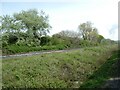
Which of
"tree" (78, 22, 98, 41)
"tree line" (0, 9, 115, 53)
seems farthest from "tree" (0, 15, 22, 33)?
"tree" (78, 22, 98, 41)

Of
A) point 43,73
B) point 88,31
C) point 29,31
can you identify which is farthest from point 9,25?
point 88,31

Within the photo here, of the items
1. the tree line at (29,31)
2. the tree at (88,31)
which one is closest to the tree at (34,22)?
the tree line at (29,31)

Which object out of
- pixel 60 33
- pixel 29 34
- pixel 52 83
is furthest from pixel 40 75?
pixel 60 33

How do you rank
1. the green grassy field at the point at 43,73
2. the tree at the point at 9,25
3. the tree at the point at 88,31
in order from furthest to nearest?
the tree at the point at 88,31 < the tree at the point at 9,25 < the green grassy field at the point at 43,73

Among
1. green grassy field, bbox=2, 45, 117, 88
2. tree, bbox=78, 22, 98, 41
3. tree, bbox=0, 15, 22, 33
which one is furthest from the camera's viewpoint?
tree, bbox=78, 22, 98, 41

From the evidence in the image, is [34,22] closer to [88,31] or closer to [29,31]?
[29,31]

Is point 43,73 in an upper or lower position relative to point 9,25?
lower

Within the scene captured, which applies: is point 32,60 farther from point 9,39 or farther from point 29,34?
point 29,34

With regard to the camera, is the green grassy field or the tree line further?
the tree line

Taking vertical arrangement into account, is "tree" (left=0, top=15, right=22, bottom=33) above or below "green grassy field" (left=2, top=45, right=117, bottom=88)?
above

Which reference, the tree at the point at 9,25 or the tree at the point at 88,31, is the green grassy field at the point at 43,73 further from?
the tree at the point at 88,31

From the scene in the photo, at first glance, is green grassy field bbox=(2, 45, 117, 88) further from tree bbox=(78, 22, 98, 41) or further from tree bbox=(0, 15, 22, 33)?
tree bbox=(78, 22, 98, 41)

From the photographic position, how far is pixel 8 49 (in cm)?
4078

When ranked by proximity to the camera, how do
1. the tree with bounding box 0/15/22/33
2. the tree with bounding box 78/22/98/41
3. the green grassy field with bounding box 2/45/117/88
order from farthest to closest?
the tree with bounding box 78/22/98/41 → the tree with bounding box 0/15/22/33 → the green grassy field with bounding box 2/45/117/88
